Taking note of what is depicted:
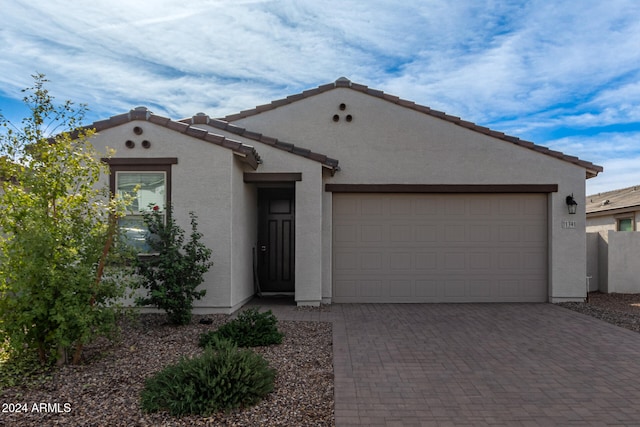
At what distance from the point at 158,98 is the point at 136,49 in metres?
1.22

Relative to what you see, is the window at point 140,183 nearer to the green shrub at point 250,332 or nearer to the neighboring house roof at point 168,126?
the neighboring house roof at point 168,126

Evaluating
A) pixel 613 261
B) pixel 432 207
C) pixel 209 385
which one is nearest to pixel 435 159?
pixel 432 207

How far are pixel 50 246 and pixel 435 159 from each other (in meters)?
7.90

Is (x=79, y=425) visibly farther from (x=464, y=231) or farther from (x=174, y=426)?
(x=464, y=231)

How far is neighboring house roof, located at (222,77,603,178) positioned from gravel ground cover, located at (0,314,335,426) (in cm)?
571

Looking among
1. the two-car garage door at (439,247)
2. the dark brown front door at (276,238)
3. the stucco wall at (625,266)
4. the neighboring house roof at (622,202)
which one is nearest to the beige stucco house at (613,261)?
the stucco wall at (625,266)

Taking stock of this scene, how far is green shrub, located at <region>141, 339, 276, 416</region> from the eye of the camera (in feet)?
13.2

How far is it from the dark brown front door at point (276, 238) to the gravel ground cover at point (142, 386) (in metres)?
4.30

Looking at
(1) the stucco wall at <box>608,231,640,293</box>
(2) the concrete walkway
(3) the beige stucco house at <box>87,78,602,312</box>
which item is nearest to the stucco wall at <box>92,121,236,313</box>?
(2) the concrete walkway

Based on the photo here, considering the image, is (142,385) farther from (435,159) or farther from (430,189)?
(435,159)

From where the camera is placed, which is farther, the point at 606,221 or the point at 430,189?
the point at 606,221

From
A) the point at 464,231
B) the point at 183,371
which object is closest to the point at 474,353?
the point at 183,371

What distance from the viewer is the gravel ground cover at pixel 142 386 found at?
388cm

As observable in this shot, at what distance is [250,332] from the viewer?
6332 mm
